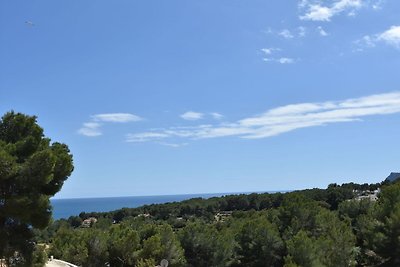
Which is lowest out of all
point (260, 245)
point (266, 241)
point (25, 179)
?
point (260, 245)

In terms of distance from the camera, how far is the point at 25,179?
14.0 metres

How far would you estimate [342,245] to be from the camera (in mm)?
29859

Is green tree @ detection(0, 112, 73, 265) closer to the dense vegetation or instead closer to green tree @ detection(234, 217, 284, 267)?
the dense vegetation

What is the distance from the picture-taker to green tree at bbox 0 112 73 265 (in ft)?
45.3

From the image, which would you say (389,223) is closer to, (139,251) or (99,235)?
(139,251)

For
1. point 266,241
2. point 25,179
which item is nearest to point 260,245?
point 266,241

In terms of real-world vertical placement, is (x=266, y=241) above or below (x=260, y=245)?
above

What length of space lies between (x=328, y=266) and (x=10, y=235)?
1990 centimetres

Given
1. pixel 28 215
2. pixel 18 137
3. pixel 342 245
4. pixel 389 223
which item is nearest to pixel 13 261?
pixel 28 215

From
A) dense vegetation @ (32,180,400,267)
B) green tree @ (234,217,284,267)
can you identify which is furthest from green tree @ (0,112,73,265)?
green tree @ (234,217,284,267)

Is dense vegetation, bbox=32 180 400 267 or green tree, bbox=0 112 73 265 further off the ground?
green tree, bbox=0 112 73 265

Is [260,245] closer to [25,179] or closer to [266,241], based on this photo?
[266,241]

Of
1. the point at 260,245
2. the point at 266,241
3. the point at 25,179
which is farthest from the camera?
the point at 260,245

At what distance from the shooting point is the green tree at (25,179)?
45.3 feet
